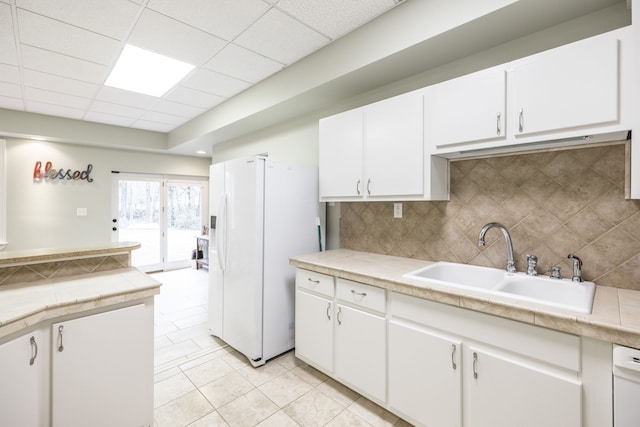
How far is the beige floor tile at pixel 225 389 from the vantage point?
2092 mm

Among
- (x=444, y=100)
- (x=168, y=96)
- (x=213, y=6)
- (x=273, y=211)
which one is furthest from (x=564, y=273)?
(x=168, y=96)

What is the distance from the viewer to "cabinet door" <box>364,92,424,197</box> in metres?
2.02

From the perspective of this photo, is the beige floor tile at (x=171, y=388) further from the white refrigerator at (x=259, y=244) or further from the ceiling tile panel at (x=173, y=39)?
the ceiling tile panel at (x=173, y=39)

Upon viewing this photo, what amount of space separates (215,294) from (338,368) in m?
1.51

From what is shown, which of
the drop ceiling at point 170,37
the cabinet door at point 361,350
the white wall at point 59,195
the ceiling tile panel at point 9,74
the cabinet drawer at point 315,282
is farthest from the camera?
the white wall at point 59,195

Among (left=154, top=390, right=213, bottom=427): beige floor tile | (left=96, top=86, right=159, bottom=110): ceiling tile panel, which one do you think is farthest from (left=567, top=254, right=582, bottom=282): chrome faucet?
(left=96, top=86, right=159, bottom=110): ceiling tile panel

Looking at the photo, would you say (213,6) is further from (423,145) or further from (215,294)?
(215,294)

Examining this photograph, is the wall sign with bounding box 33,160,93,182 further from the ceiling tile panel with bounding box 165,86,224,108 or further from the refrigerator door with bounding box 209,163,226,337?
the refrigerator door with bounding box 209,163,226,337

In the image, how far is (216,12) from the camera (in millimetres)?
2035

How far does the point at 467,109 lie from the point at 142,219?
5.95 meters

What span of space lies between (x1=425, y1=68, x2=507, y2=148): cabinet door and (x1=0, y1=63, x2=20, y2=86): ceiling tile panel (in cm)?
377

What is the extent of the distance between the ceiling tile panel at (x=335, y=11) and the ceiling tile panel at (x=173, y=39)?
0.74 meters

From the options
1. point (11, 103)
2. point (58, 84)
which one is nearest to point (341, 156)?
point (58, 84)

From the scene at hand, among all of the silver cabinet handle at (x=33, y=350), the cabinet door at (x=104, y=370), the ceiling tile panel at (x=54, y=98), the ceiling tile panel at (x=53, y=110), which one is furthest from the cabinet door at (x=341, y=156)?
the ceiling tile panel at (x=53, y=110)
